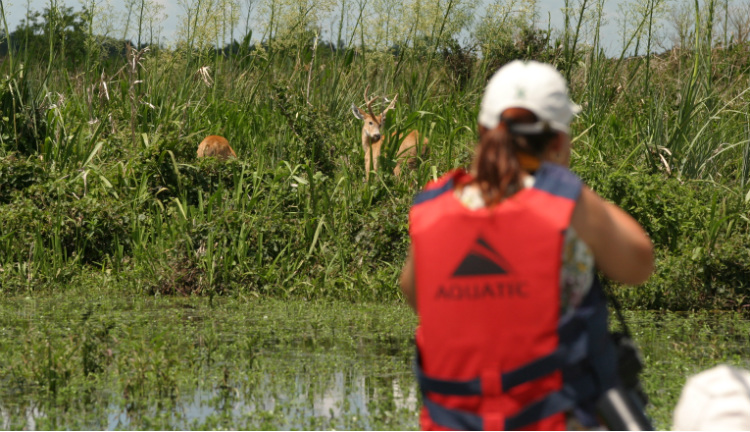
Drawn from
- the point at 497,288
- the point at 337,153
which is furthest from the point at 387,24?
the point at 497,288

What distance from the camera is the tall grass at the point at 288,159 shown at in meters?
8.63

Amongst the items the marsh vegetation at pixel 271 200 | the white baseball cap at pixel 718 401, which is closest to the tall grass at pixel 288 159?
the marsh vegetation at pixel 271 200

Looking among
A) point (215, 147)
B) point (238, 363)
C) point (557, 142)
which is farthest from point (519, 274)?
point (215, 147)

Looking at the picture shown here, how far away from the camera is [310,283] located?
856 centimetres

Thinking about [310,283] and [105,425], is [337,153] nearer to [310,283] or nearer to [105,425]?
[310,283]

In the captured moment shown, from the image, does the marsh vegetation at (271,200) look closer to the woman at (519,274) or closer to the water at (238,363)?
the water at (238,363)

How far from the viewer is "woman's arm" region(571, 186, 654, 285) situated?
222 cm

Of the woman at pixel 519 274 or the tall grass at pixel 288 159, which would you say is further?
the tall grass at pixel 288 159

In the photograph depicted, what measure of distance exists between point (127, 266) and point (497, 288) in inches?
300

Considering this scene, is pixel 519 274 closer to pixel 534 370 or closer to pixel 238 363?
pixel 534 370

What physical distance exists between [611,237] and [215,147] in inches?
368

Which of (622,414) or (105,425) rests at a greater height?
(622,414)

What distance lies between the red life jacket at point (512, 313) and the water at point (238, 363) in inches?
87.5

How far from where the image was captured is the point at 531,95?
2316 mm
